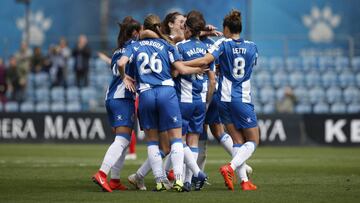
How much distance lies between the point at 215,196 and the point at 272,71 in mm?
19355

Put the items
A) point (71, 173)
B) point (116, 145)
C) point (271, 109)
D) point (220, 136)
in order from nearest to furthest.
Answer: point (116, 145), point (220, 136), point (71, 173), point (271, 109)

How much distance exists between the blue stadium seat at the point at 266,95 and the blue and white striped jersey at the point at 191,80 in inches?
673

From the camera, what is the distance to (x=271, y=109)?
29.0 metres

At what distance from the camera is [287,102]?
2789cm

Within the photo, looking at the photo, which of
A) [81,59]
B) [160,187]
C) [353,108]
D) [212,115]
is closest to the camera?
[160,187]

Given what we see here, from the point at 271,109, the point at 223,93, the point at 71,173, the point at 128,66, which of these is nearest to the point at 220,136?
the point at 223,93

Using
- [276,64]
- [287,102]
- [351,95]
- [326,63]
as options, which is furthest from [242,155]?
[326,63]

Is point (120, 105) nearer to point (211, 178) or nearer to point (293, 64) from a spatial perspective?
point (211, 178)

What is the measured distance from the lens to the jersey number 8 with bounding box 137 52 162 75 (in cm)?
1177

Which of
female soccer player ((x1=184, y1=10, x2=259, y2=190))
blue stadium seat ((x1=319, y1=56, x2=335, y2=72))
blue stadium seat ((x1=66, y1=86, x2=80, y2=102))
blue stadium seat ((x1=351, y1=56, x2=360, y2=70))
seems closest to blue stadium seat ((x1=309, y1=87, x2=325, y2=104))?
blue stadium seat ((x1=319, y1=56, x2=335, y2=72))

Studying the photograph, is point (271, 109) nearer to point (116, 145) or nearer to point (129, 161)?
point (129, 161)

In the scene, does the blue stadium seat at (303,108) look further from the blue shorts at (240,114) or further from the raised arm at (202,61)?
the raised arm at (202,61)

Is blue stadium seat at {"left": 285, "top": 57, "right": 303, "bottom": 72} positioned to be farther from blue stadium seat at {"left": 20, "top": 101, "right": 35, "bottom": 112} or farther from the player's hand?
the player's hand

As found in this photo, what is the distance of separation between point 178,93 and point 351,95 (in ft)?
57.1
